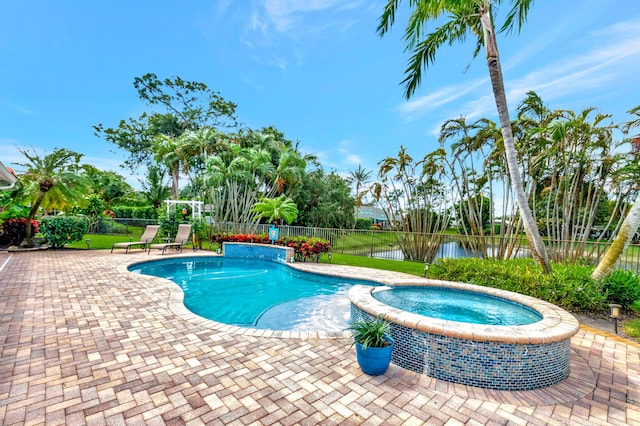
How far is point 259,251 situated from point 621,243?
35.3ft

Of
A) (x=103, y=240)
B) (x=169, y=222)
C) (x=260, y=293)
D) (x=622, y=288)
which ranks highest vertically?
(x=169, y=222)

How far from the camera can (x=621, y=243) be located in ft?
17.7

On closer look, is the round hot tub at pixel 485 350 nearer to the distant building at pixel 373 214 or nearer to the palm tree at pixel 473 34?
the palm tree at pixel 473 34

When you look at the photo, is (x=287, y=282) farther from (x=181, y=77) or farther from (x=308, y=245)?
(x=181, y=77)

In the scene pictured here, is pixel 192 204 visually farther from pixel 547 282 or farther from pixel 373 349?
pixel 547 282

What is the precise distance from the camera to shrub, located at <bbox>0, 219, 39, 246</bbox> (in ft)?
39.2

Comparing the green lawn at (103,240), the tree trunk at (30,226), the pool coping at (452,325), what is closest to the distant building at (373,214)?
the green lawn at (103,240)

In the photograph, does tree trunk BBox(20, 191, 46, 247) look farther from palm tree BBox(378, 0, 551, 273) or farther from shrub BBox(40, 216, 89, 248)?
palm tree BBox(378, 0, 551, 273)

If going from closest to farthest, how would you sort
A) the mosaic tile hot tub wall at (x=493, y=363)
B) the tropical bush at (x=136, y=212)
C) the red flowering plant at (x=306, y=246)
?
the mosaic tile hot tub wall at (x=493, y=363) → the red flowering plant at (x=306, y=246) → the tropical bush at (x=136, y=212)

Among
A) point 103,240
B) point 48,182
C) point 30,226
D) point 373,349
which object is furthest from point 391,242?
point 103,240

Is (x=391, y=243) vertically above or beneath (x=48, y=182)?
beneath

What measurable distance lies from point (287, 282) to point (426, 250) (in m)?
7.20

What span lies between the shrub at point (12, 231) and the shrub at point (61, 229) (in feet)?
3.14

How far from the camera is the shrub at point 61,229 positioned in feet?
39.5
